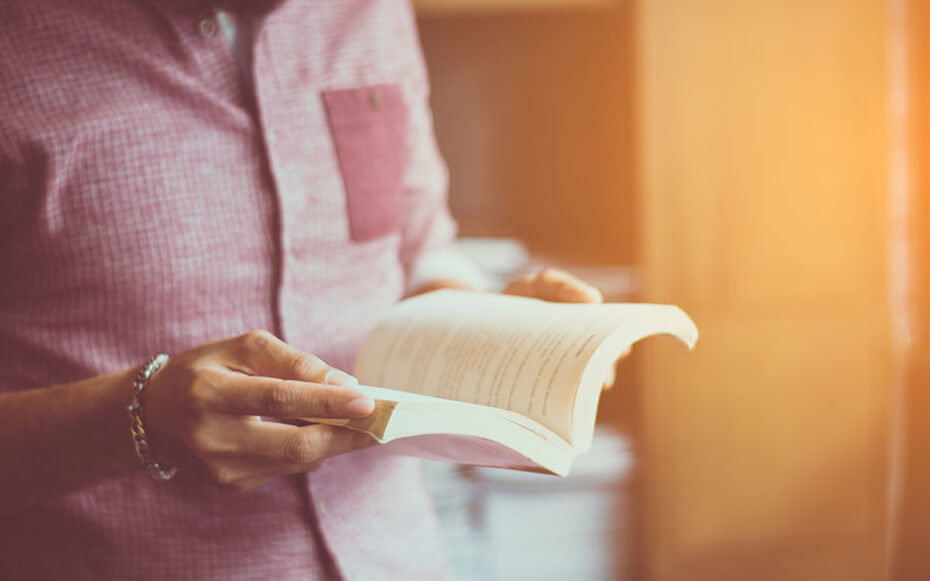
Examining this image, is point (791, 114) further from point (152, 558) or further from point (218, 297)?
point (152, 558)

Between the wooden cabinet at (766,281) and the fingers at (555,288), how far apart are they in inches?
34.3

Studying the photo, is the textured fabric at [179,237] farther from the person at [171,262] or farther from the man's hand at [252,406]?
the man's hand at [252,406]

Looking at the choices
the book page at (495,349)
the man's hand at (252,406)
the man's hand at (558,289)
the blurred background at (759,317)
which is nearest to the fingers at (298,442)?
the man's hand at (252,406)

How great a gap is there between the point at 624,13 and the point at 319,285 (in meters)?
1.36

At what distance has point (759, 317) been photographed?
5.02ft

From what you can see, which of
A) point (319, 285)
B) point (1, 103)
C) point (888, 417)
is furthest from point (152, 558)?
point (888, 417)

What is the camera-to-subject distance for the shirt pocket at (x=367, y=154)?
2.35ft

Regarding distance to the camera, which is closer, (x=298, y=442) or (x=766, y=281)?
(x=298, y=442)

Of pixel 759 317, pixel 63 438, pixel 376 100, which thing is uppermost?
pixel 376 100

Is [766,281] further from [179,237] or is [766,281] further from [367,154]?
[179,237]

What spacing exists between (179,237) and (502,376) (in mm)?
299

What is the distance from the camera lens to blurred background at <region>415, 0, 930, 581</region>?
57.9 inches

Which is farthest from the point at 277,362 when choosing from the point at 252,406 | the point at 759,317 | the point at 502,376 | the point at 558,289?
the point at 759,317

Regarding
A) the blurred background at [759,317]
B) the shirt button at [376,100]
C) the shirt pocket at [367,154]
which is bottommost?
the blurred background at [759,317]
